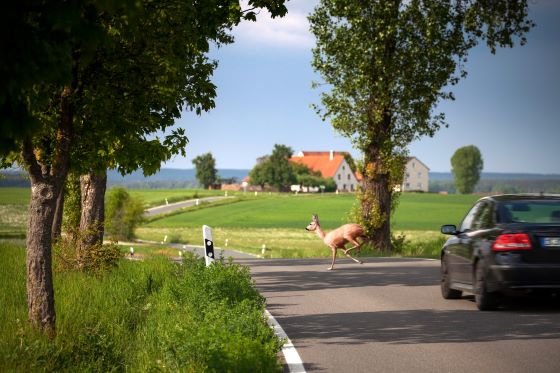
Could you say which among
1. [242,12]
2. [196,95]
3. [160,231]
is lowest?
[160,231]

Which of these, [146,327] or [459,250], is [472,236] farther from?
[146,327]

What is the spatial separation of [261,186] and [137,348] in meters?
163

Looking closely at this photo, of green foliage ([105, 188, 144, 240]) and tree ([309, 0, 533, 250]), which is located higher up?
tree ([309, 0, 533, 250])

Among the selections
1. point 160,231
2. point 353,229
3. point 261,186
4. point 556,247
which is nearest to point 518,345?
point 556,247

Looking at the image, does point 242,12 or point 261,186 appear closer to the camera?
point 242,12

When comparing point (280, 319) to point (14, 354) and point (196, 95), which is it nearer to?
point (196, 95)

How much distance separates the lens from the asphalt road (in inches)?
338

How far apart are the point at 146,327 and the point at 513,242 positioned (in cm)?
529

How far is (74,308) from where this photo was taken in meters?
12.1

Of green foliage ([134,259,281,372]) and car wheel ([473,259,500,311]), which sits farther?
car wheel ([473,259,500,311])

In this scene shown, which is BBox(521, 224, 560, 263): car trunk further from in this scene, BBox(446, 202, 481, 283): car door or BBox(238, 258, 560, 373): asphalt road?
BBox(446, 202, 481, 283): car door

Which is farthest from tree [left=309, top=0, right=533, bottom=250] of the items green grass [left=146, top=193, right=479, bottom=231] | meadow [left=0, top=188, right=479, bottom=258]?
green grass [left=146, top=193, right=479, bottom=231]

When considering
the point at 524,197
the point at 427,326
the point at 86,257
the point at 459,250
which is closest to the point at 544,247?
the point at 524,197

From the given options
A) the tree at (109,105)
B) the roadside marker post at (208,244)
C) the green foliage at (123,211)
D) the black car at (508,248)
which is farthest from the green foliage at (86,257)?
the green foliage at (123,211)
